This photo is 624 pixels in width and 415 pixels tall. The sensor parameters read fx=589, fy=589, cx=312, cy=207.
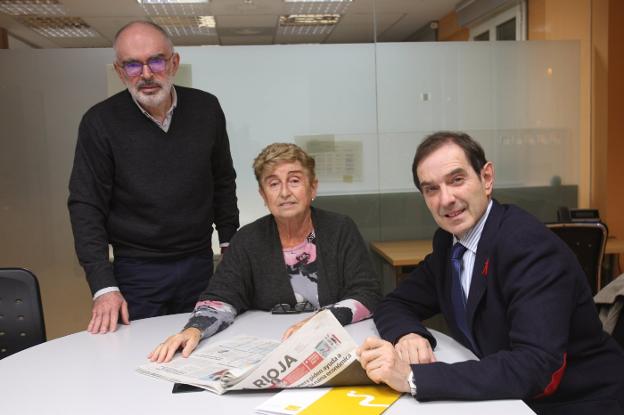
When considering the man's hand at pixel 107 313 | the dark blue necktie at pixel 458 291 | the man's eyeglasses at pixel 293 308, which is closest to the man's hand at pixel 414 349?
the dark blue necktie at pixel 458 291

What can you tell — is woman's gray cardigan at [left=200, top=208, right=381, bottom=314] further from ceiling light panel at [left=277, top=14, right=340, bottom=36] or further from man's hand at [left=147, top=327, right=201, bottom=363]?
ceiling light panel at [left=277, top=14, right=340, bottom=36]

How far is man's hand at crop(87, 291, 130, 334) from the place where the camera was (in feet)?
5.94

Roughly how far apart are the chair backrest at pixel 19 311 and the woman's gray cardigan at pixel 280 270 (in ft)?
1.95

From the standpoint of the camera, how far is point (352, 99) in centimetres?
425

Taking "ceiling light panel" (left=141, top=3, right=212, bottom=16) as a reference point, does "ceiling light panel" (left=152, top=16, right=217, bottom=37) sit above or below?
below

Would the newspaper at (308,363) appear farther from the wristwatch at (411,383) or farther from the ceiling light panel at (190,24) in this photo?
the ceiling light panel at (190,24)

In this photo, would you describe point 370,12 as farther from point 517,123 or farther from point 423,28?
point 517,123

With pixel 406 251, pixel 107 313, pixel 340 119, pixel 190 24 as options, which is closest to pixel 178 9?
pixel 190 24

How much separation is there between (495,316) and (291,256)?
0.77 meters

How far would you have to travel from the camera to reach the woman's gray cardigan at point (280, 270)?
1.96 meters

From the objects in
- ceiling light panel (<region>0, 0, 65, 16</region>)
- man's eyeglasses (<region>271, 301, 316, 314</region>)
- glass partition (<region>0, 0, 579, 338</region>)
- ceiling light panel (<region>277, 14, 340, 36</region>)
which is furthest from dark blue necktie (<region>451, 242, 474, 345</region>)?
ceiling light panel (<region>0, 0, 65, 16</region>)

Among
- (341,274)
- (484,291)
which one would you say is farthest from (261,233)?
(484,291)

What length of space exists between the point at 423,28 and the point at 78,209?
2.99 meters

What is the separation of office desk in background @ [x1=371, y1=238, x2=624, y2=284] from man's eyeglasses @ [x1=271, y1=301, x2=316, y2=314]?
1.81 m
